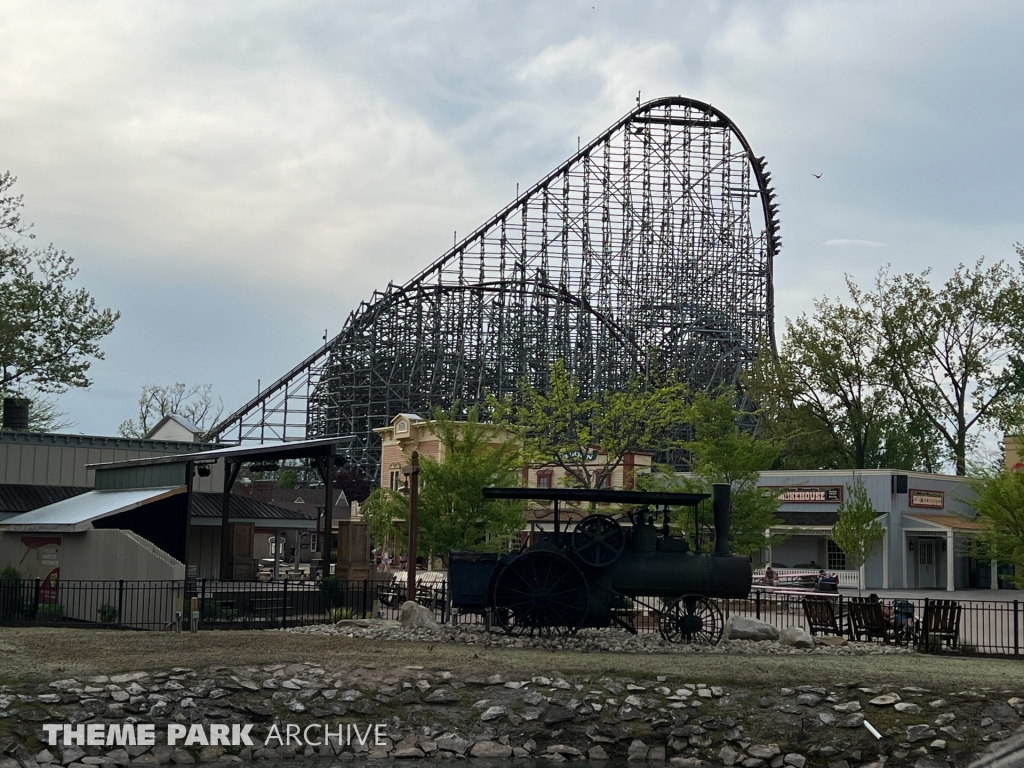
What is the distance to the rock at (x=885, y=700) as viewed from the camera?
14.2 metres

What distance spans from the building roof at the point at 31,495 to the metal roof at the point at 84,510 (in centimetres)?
65

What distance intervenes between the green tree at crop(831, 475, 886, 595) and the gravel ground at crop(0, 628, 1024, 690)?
1887cm

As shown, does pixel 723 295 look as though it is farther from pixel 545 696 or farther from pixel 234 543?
pixel 545 696

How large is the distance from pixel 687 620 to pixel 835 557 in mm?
24572

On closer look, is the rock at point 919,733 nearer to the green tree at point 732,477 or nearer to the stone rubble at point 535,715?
the stone rubble at point 535,715

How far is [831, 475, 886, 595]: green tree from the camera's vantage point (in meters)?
36.4

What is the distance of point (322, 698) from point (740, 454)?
1767cm

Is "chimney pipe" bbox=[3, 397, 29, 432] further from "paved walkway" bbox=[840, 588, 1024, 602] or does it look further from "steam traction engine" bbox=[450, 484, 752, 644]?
"paved walkway" bbox=[840, 588, 1024, 602]

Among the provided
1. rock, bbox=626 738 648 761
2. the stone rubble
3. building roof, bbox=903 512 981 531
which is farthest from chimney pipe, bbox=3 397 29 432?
rock, bbox=626 738 648 761

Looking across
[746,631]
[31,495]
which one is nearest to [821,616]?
[746,631]

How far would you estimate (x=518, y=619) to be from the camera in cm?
1784

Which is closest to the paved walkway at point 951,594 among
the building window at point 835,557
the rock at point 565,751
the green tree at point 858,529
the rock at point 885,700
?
the green tree at point 858,529

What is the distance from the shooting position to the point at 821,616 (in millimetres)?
20109

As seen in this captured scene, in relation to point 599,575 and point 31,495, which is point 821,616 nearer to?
point 599,575
